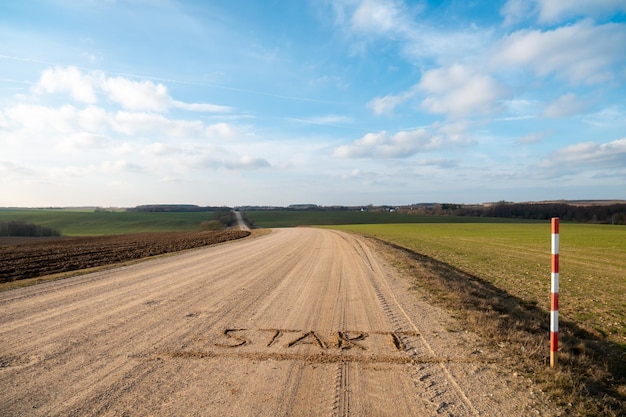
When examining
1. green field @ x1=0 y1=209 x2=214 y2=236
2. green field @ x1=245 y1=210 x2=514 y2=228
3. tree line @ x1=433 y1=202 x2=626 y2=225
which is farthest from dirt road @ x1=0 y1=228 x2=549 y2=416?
green field @ x1=245 y1=210 x2=514 y2=228

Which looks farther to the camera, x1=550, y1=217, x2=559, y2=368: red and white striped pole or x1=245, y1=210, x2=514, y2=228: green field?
x1=245, y1=210, x2=514, y2=228: green field

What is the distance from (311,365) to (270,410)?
1269 mm

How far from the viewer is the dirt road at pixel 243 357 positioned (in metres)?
4.00

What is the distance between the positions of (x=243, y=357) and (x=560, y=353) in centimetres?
487

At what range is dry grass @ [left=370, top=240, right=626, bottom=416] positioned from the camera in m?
4.17

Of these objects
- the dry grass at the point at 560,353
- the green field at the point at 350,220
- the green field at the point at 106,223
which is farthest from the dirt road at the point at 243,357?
the green field at the point at 350,220

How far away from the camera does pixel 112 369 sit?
4.86 m

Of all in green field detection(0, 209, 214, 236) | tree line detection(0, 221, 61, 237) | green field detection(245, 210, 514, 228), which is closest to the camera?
tree line detection(0, 221, 61, 237)

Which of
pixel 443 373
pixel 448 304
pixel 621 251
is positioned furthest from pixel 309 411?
pixel 621 251

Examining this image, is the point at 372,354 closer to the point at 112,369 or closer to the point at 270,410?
the point at 270,410

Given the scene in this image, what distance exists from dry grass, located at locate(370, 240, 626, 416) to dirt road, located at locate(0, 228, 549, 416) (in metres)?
0.37

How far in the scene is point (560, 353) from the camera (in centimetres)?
559

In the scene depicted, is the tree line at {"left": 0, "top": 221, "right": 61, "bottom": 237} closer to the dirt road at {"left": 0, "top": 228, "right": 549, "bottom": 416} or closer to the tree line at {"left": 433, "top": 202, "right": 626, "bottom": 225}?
the dirt road at {"left": 0, "top": 228, "right": 549, "bottom": 416}

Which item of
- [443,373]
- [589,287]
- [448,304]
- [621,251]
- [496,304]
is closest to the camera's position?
[443,373]
